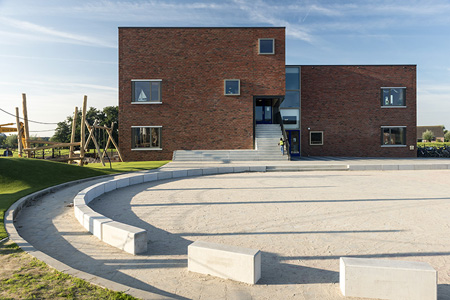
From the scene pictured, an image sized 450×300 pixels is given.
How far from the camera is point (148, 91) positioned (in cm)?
2306

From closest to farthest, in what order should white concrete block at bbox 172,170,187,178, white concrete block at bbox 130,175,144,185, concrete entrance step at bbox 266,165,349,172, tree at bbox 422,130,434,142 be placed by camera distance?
white concrete block at bbox 130,175,144,185, white concrete block at bbox 172,170,187,178, concrete entrance step at bbox 266,165,349,172, tree at bbox 422,130,434,142

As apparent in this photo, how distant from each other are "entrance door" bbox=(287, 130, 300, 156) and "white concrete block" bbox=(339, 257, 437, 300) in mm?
23894

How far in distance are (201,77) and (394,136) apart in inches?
689

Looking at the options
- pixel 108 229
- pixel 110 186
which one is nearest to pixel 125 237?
pixel 108 229

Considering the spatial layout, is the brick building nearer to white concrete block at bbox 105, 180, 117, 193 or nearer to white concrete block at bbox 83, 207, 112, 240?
white concrete block at bbox 105, 180, 117, 193

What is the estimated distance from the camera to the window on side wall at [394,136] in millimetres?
26828

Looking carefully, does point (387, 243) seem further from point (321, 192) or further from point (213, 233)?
point (321, 192)

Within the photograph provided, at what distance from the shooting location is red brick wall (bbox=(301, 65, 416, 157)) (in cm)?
2666

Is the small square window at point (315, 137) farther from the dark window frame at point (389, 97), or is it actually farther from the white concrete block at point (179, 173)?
the white concrete block at point (179, 173)

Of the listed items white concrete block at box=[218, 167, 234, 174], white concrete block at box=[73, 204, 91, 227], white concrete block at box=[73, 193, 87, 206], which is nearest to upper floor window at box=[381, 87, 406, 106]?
white concrete block at box=[218, 167, 234, 174]

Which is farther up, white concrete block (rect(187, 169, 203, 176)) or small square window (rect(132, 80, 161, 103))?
small square window (rect(132, 80, 161, 103))

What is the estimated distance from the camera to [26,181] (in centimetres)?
1036

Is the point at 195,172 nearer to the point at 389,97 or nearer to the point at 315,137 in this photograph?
the point at 315,137

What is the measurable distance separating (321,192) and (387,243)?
4.86 meters
